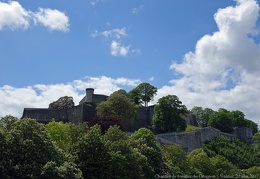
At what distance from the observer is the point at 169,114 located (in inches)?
2899

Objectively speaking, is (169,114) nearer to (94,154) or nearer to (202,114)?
(94,154)

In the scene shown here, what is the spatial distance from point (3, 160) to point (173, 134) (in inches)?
1731

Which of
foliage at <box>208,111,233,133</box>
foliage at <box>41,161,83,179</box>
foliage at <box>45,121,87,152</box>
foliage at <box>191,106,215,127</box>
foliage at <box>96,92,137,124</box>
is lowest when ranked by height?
foliage at <box>41,161,83,179</box>

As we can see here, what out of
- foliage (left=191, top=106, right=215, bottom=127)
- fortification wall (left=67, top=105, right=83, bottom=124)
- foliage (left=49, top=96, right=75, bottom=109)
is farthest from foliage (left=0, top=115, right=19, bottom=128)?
foliage (left=191, top=106, right=215, bottom=127)

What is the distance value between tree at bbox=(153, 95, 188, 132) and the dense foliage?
29.4m

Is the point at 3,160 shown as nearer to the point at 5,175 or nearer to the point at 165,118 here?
the point at 5,175

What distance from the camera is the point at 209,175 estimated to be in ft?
140

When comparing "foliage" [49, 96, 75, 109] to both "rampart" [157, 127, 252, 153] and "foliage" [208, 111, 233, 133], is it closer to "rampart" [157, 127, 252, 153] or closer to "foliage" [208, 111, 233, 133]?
"rampart" [157, 127, 252, 153]

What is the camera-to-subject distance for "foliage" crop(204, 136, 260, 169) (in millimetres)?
66688

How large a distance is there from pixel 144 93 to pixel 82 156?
219 feet

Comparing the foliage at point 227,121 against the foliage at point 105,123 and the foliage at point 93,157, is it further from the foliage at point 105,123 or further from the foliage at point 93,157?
the foliage at point 93,157

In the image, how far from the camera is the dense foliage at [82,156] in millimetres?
23236

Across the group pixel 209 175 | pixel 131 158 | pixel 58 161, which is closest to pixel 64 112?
pixel 209 175

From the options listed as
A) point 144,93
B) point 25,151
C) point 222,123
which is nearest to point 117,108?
point 144,93
